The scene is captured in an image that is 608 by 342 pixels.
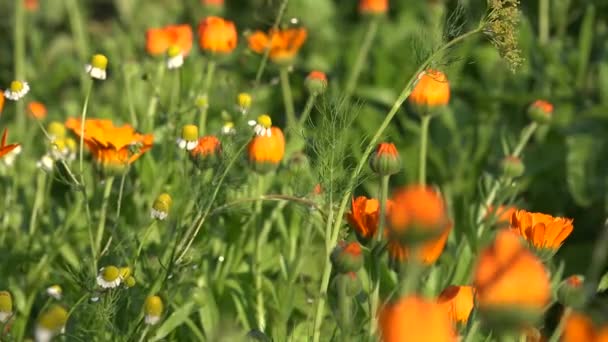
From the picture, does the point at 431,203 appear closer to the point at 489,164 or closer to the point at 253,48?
the point at 253,48

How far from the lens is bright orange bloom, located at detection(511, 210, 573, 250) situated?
3.21ft

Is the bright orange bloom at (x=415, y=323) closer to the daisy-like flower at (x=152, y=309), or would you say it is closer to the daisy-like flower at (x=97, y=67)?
the daisy-like flower at (x=152, y=309)

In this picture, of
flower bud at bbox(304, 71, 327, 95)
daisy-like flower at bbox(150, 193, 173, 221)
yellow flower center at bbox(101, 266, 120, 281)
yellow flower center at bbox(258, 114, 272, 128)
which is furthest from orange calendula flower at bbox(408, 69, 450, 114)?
yellow flower center at bbox(101, 266, 120, 281)

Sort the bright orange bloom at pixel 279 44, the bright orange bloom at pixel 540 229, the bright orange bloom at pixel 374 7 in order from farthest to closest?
the bright orange bloom at pixel 374 7 → the bright orange bloom at pixel 279 44 → the bright orange bloom at pixel 540 229

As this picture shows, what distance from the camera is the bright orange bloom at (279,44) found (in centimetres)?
157

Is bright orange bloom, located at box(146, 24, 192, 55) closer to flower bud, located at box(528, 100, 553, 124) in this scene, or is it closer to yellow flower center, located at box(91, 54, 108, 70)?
yellow flower center, located at box(91, 54, 108, 70)

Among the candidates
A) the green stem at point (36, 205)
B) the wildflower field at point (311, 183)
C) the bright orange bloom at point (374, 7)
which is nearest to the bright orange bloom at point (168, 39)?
the wildflower field at point (311, 183)

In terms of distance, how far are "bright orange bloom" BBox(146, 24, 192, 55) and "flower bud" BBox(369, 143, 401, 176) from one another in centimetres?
62

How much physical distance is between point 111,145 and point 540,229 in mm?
531

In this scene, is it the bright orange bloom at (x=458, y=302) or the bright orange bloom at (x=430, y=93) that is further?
the bright orange bloom at (x=430, y=93)

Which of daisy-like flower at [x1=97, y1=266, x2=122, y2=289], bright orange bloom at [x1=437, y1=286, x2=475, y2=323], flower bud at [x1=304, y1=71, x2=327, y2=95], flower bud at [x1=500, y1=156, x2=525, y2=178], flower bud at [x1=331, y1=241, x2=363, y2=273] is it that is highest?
flower bud at [x1=331, y1=241, x2=363, y2=273]

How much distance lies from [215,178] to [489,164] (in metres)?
0.80

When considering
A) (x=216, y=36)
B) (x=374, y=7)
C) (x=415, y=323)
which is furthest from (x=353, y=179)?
(x=374, y=7)

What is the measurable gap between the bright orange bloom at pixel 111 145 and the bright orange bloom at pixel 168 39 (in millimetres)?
346
